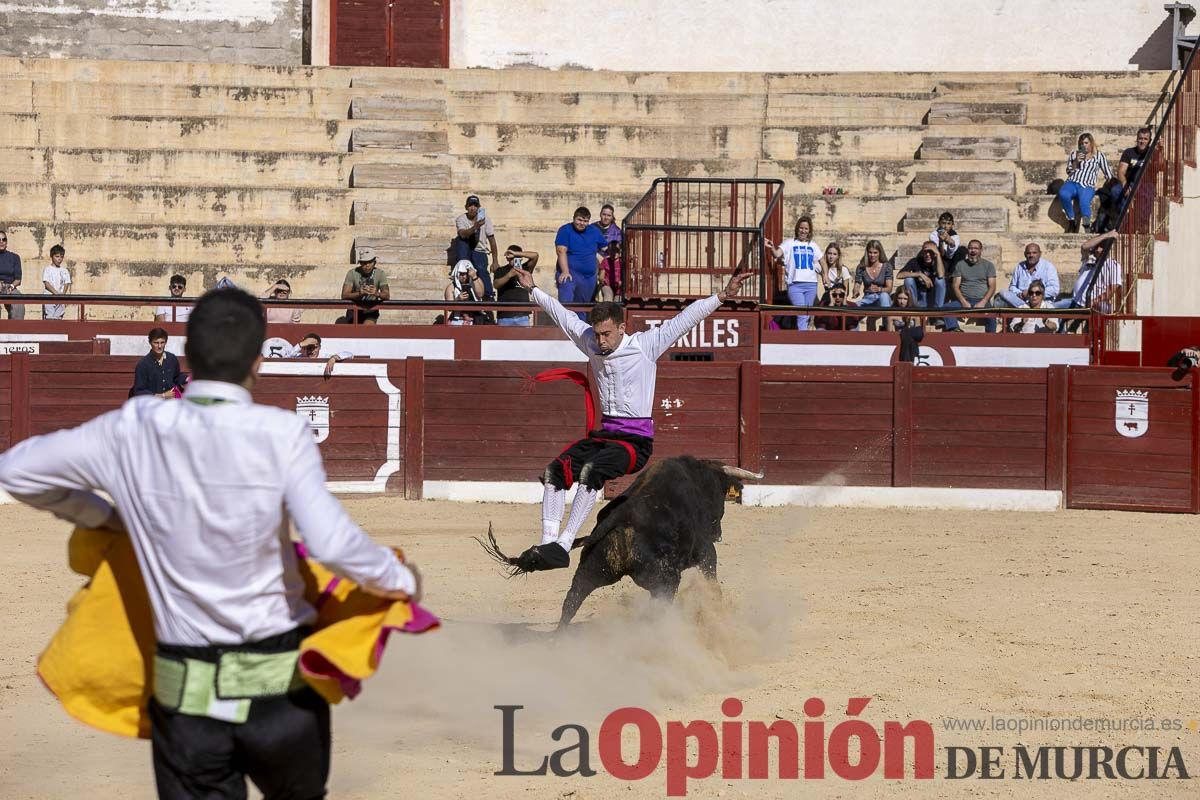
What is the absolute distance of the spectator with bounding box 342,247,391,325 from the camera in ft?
39.0

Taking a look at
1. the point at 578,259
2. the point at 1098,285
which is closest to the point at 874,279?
the point at 1098,285

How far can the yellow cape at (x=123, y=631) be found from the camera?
8.43 feet

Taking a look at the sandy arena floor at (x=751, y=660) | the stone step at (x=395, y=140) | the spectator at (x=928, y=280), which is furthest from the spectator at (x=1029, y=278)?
the stone step at (x=395, y=140)

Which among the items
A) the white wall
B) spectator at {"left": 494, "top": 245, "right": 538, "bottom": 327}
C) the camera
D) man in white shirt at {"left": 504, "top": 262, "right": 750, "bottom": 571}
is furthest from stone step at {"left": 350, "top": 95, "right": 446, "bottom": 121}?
man in white shirt at {"left": 504, "top": 262, "right": 750, "bottom": 571}

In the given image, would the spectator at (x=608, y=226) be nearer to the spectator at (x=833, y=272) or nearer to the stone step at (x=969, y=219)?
the spectator at (x=833, y=272)

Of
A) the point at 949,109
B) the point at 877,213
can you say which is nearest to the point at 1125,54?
the point at 949,109

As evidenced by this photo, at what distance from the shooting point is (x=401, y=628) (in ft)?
8.38

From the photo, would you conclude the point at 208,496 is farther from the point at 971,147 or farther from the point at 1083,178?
the point at 971,147

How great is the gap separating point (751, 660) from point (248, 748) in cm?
353

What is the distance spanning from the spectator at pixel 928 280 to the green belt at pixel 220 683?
10.7 metres

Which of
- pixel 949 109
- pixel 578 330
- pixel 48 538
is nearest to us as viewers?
pixel 578 330

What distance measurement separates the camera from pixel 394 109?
16.2 metres

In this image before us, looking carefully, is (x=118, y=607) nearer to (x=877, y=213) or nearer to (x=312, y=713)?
(x=312, y=713)

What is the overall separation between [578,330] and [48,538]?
4.41 m
